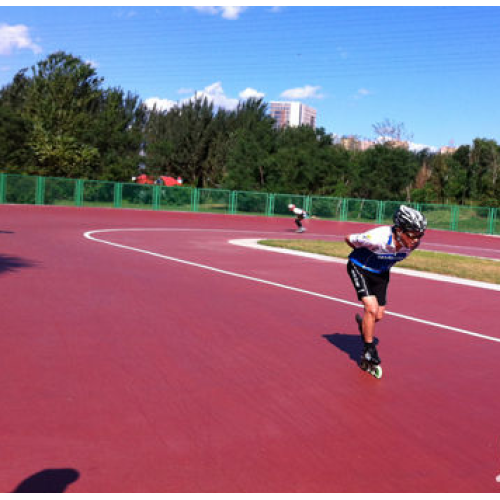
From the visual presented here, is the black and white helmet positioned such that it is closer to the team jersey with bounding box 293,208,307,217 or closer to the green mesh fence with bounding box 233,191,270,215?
the team jersey with bounding box 293,208,307,217

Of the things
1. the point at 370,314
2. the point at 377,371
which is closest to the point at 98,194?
the point at 370,314

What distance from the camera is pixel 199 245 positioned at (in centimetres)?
1900

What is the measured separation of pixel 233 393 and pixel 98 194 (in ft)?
123

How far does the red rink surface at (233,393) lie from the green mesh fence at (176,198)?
32777 mm

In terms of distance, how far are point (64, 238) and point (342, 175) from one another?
39.5m

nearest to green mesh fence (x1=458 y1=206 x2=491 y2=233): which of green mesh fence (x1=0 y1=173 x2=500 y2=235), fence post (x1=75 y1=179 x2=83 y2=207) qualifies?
green mesh fence (x1=0 y1=173 x2=500 y2=235)

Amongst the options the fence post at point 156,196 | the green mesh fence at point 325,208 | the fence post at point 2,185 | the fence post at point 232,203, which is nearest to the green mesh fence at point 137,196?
the fence post at point 156,196

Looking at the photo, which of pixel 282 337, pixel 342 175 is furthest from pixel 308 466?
pixel 342 175

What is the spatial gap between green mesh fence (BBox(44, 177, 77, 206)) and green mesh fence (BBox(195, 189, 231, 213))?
30.1 feet

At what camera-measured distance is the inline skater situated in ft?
18.9

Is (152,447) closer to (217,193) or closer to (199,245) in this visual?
(199,245)

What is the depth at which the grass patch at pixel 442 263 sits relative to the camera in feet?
47.5

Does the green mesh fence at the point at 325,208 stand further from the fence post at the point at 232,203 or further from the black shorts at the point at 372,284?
the black shorts at the point at 372,284

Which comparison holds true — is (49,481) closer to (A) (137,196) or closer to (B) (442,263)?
(B) (442,263)
